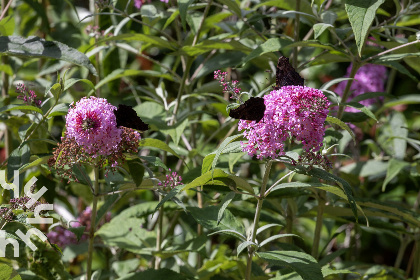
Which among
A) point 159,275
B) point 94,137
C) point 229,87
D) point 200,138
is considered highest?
point 229,87

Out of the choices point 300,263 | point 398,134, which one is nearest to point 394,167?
point 398,134

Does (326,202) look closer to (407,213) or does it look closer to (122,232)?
(407,213)

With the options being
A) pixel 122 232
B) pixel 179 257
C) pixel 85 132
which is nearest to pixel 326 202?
pixel 179 257

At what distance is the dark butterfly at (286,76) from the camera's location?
1469 mm

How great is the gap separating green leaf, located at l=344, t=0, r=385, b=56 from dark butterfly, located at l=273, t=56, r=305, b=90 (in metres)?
0.19

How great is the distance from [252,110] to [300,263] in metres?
0.46

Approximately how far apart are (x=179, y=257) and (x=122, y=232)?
264 millimetres

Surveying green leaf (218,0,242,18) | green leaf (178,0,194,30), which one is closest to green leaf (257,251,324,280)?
green leaf (178,0,194,30)

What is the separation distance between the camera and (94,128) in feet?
4.63

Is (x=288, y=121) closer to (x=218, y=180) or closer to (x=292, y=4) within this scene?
(x=218, y=180)

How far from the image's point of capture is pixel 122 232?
6.84ft

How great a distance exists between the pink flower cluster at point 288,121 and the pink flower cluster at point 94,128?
353 millimetres

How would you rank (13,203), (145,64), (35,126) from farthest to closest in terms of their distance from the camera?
(145,64)
(35,126)
(13,203)

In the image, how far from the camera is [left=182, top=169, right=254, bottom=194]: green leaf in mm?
1396
